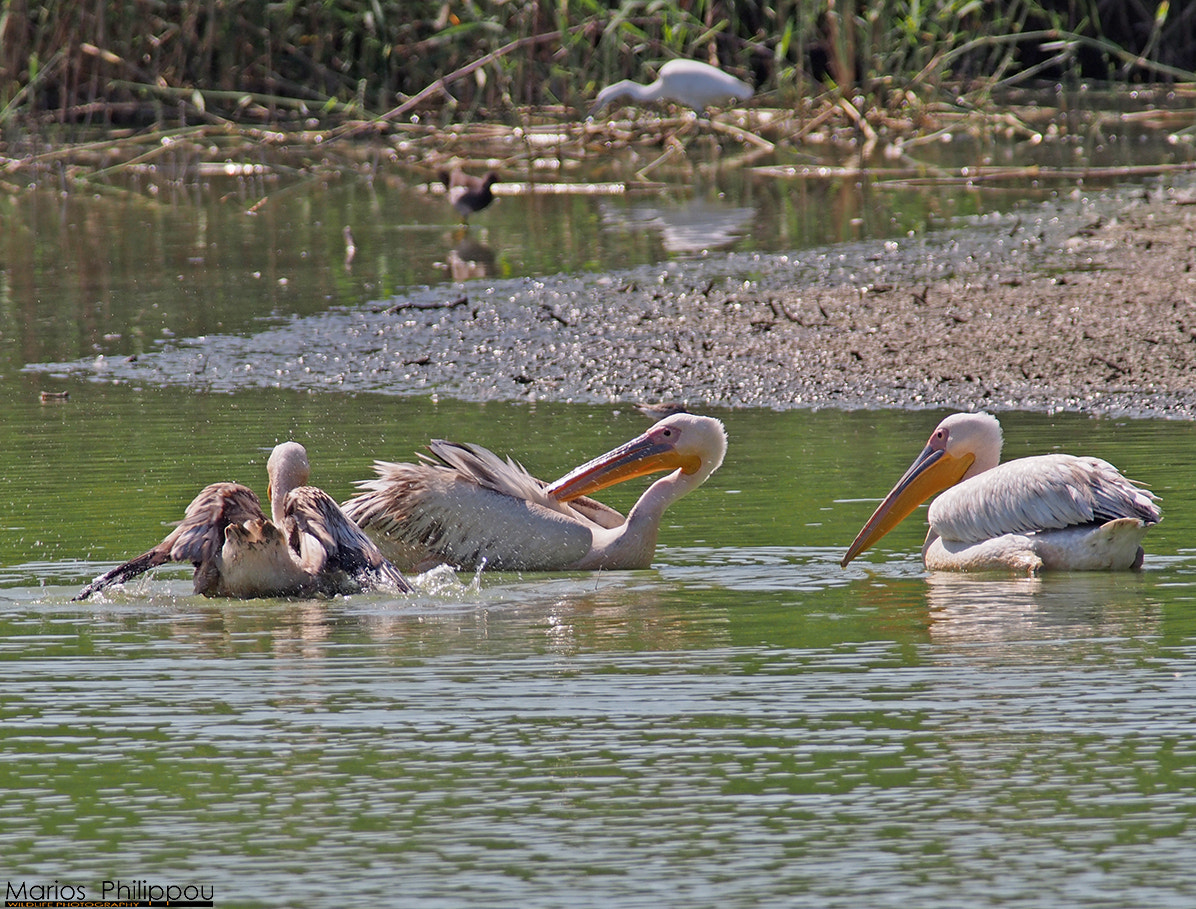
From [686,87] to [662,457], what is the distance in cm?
988

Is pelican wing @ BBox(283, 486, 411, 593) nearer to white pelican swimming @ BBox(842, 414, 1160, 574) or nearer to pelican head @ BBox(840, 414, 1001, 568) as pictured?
white pelican swimming @ BBox(842, 414, 1160, 574)

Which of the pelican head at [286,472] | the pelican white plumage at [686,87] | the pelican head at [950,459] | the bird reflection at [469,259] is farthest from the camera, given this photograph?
the pelican white plumage at [686,87]

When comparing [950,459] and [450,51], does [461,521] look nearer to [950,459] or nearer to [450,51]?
[950,459]

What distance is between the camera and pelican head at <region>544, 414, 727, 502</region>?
21.9ft

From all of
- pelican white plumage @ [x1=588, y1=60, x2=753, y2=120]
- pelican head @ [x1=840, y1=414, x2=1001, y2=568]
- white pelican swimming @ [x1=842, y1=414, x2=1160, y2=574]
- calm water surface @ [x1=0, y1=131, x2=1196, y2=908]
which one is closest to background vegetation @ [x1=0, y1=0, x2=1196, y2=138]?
pelican white plumage @ [x1=588, y1=60, x2=753, y2=120]

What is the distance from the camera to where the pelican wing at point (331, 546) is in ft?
18.9

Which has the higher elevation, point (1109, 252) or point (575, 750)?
point (1109, 252)

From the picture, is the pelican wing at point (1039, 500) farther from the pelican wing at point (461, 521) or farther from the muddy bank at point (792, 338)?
the muddy bank at point (792, 338)

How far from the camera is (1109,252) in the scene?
446 inches

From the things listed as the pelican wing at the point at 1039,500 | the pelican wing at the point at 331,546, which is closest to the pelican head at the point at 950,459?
the pelican wing at the point at 1039,500

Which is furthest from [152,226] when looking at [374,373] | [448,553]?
[448,553]

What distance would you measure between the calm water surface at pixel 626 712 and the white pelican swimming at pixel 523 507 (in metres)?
0.13

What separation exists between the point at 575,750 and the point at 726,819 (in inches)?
20.0

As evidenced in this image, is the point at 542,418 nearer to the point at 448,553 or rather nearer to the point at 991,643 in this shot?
the point at 448,553
